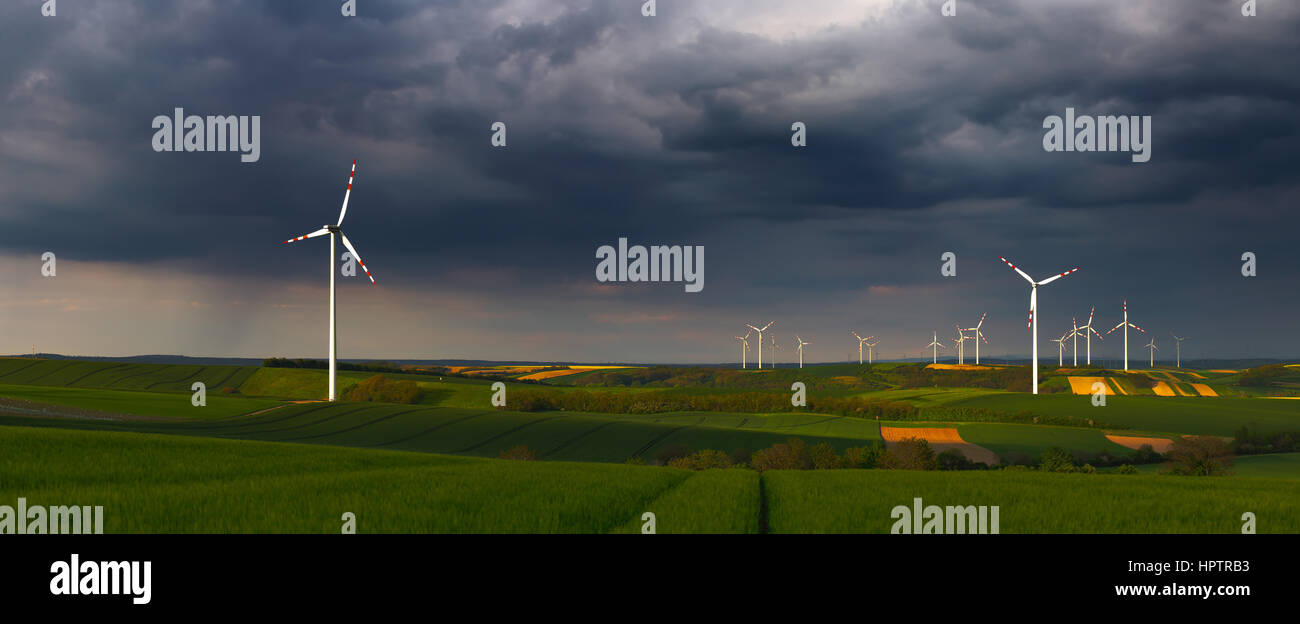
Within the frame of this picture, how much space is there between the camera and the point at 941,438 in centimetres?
9400

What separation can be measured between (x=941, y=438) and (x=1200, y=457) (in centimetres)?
2907

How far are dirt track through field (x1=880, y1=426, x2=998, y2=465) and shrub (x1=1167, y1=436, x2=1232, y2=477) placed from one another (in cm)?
1723

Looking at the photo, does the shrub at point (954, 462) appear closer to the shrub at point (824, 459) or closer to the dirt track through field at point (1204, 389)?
the shrub at point (824, 459)

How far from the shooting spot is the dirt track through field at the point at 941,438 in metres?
79.9

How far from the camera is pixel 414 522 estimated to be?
47.7ft

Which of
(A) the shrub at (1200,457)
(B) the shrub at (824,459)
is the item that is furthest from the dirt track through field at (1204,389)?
(B) the shrub at (824,459)

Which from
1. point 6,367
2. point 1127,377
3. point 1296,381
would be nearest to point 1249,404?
point 1127,377

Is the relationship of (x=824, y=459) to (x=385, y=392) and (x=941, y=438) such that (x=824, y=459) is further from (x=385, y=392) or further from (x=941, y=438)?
(x=385, y=392)

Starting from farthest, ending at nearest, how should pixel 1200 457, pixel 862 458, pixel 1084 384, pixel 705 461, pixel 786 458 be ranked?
1. pixel 1084 384
2. pixel 1200 457
3. pixel 705 461
4. pixel 786 458
5. pixel 862 458

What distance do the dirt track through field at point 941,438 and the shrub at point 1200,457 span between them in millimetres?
17227

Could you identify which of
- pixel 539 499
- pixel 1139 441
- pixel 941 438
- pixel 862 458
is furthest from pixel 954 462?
pixel 539 499

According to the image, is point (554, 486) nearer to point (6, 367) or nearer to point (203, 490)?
point (203, 490)
